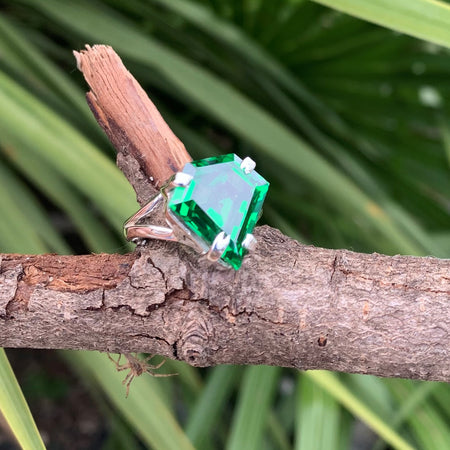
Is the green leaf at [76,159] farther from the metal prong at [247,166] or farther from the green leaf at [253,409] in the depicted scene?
the green leaf at [253,409]

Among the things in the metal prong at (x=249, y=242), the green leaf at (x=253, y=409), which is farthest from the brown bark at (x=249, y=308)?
the green leaf at (x=253, y=409)

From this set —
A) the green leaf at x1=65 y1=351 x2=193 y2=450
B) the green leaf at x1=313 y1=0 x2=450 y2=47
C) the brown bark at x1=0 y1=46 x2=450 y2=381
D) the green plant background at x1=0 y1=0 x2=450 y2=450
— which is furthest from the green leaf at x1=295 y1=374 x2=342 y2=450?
the green leaf at x1=313 y1=0 x2=450 y2=47

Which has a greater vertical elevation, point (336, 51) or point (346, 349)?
point (336, 51)

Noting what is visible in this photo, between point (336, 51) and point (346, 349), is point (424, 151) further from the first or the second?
point (346, 349)

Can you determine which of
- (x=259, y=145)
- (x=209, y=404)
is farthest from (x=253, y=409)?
(x=259, y=145)

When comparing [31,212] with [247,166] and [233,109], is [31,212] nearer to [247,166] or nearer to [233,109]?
[233,109]

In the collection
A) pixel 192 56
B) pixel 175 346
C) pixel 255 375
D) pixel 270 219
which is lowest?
pixel 175 346

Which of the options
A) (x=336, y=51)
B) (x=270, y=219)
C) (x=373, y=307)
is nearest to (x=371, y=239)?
(x=270, y=219)
